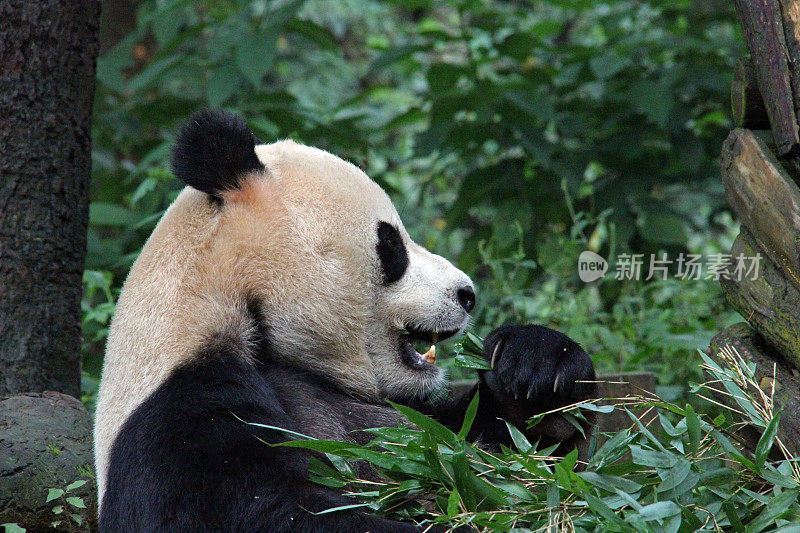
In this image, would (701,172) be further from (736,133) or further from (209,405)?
(209,405)

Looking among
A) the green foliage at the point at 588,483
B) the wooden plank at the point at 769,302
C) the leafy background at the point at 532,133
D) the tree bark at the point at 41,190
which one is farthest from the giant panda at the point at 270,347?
the leafy background at the point at 532,133

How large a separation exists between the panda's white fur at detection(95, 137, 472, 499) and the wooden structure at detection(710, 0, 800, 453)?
877mm

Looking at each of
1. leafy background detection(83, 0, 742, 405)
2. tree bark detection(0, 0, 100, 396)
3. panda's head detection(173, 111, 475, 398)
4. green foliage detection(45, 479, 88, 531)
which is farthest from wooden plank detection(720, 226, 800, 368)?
tree bark detection(0, 0, 100, 396)

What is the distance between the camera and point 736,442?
93.0 inches

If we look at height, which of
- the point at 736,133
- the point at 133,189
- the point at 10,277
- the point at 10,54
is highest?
the point at 10,54

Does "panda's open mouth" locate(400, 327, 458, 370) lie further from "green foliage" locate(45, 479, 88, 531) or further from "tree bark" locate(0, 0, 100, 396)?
"tree bark" locate(0, 0, 100, 396)

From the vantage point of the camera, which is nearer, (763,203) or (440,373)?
(763,203)

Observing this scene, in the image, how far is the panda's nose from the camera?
106 inches

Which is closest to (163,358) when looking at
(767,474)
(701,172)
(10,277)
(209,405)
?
(209,405)

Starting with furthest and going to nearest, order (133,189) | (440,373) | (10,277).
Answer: (133,189)
(10,277)
(440,373)

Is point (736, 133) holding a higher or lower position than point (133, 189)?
higher

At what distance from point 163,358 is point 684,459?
1423mm

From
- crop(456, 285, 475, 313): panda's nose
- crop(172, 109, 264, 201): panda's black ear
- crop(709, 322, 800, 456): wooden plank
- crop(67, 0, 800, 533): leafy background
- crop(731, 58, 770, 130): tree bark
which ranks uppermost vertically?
crop(172, 109, 264, 201): panda's black ear

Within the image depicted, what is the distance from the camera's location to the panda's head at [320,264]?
245 centimetres
